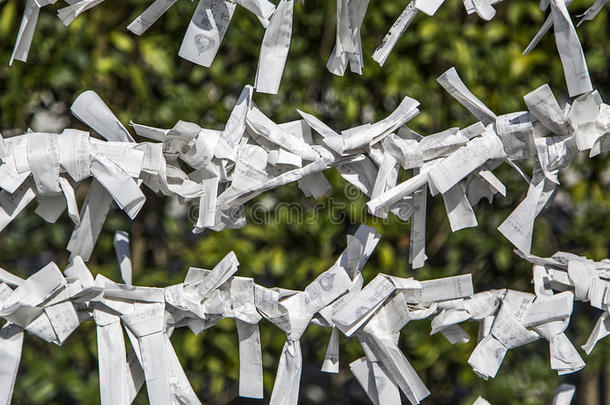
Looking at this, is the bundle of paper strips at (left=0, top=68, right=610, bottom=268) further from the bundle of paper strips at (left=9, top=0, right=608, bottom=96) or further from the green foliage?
the green foliage

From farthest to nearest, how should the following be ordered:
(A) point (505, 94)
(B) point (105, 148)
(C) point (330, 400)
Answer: (C) point (330, 400)
(A) point (505, 94)
(B) point (105, 148)

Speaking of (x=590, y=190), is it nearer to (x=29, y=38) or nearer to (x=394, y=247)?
(x=394, y=247)

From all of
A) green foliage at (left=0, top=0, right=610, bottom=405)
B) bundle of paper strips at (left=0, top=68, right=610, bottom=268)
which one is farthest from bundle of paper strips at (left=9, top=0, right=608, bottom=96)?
green foliage at (left=0, top=0, right=610, bottom=405)

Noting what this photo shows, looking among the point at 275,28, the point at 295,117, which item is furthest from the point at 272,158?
the point at 295,117

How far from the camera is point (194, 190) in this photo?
1.13ft

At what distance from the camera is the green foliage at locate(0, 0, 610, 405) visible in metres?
0.75

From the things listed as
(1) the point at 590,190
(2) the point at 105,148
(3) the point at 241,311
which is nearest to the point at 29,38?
(2) the point at 105,148

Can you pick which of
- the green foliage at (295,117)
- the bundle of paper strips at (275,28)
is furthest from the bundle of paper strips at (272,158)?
the green foliage at (295,117)

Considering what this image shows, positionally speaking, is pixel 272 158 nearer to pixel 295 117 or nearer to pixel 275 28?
pixel 275 28

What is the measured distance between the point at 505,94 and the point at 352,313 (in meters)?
0.50

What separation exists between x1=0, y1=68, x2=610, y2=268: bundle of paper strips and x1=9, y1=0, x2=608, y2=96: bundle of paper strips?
0.06 feet

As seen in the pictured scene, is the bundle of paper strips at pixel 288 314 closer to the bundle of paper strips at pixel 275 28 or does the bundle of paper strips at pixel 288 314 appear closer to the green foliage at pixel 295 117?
the bundle of paper strips at pixel 275 28

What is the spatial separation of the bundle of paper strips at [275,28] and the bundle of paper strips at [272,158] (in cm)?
2

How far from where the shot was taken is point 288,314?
358 millimetres
